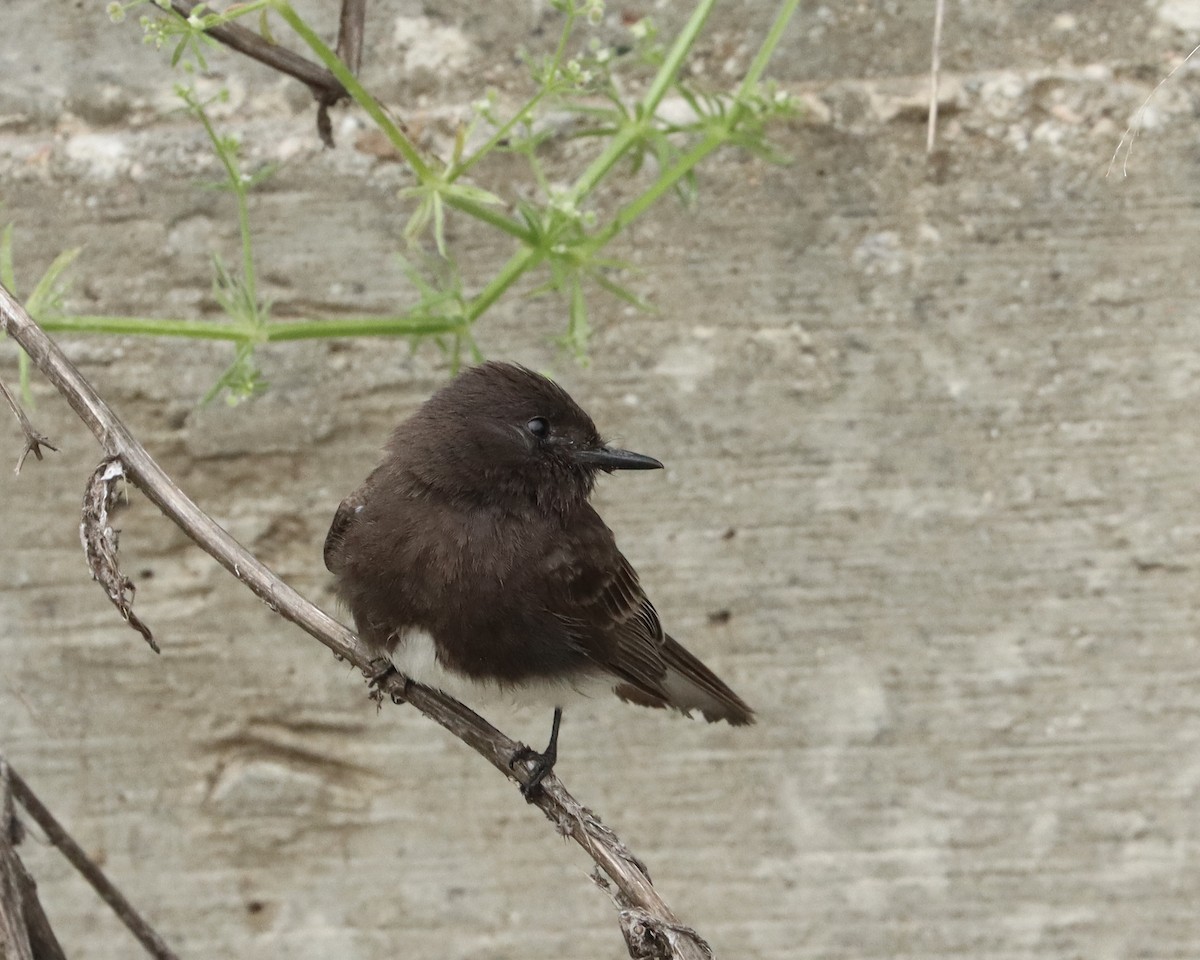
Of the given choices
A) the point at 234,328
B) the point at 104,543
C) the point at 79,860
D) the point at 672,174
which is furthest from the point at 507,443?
the point at 79,860

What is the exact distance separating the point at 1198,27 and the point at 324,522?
7.28 feet

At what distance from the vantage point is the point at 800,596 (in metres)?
3.25

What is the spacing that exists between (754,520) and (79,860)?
1570 mm

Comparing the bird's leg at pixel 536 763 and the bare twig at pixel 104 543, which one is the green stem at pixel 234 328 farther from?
the bird's leg at pixel 536 763

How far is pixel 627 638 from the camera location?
8.80ft

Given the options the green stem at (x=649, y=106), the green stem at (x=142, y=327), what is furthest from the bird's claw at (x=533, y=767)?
the green stem at (x=649, y=106)

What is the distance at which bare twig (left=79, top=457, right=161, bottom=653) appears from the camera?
1793 millimetres

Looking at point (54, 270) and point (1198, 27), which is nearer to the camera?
point (54, 270)

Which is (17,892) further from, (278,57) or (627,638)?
(278,57)

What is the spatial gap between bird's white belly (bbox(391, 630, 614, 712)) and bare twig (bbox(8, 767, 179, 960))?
66cm

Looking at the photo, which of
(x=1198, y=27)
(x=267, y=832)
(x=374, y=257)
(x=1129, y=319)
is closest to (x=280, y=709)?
(x=267, y=832)

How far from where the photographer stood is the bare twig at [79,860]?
244 centimetres

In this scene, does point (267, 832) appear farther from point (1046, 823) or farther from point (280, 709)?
point (1046, 823)

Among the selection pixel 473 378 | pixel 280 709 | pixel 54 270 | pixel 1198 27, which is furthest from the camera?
pixel 280 709
